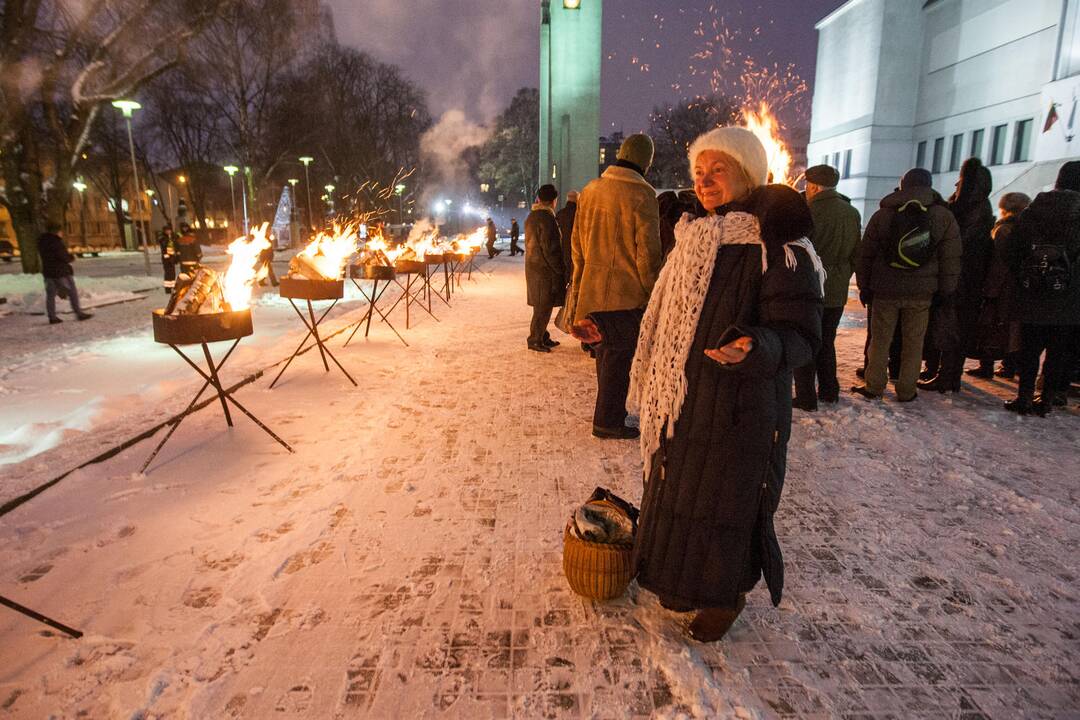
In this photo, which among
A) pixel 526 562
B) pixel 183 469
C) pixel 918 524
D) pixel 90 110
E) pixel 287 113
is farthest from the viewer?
pixel 287 113

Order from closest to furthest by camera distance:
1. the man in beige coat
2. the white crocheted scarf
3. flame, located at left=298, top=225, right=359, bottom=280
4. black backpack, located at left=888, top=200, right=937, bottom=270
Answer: the white crocheted scarf
the man in beige coat
black backpack, located at left=888, top=200, right=937, bottom=270
flame, located at left=298, top=225, right=359, bottom=280

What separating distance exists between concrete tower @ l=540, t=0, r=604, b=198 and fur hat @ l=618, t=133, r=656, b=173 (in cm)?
1682

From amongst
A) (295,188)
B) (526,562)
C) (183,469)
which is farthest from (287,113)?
(526,562)

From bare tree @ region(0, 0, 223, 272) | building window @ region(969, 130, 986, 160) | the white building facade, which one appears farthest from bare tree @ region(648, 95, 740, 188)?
bare tree @ region(0, 0, 223, 272)

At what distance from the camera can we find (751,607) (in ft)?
9.46

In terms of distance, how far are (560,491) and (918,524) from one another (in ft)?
7.13

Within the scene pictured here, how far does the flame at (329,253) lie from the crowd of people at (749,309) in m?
2.29

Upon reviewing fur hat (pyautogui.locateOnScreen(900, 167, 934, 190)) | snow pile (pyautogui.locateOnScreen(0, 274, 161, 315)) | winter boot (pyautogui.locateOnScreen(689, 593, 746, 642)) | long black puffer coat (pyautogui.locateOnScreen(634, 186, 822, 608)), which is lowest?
winter boot (pyautogui.locateOnScreen(689, 593, 746, 642))

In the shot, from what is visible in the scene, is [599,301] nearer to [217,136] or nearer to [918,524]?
[918,524]

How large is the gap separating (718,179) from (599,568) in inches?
67.8

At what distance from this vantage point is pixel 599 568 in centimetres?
277

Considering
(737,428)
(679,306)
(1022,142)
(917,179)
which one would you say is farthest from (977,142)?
(737,428)

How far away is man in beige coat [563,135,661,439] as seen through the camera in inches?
187

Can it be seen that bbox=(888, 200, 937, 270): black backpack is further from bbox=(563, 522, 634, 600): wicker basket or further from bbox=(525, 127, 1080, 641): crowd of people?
bbox=(563, 522, 634, 600): wicker basket
